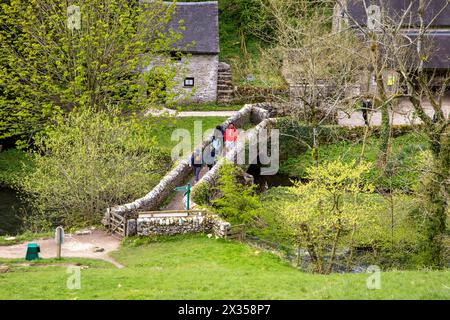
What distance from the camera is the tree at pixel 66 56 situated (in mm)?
35281

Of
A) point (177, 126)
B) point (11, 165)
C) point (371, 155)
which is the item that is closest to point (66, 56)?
point (11, 165)

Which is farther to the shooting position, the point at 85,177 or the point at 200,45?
the point at 200,45

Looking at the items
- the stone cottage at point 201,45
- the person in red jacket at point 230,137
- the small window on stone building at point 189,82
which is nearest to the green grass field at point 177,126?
the stone cottage at point 201,45

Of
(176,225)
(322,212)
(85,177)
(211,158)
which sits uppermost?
(211,158)

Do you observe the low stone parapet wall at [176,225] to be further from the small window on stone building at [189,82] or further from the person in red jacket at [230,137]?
the small window on stone building at [189,82]

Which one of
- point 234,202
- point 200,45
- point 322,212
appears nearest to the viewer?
point 322,212

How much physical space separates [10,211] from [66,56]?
8779 mm

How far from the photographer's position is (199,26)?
45.1 meters

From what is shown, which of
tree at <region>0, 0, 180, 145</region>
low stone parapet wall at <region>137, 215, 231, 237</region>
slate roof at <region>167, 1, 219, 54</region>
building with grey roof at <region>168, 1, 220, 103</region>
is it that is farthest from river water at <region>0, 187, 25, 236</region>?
slate roof at <region>167, 1, 219, 54</region>

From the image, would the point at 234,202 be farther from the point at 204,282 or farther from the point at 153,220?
the point at 204,282

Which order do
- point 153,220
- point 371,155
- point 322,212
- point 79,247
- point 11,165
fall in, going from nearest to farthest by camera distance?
1. point 322,212
2. point 79,247
3. point 153,220
4. point 11,165
5. point 371,155

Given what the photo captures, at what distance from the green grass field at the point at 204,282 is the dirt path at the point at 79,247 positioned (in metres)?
1.42

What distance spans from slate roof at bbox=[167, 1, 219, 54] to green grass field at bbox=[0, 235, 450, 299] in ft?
75.1
